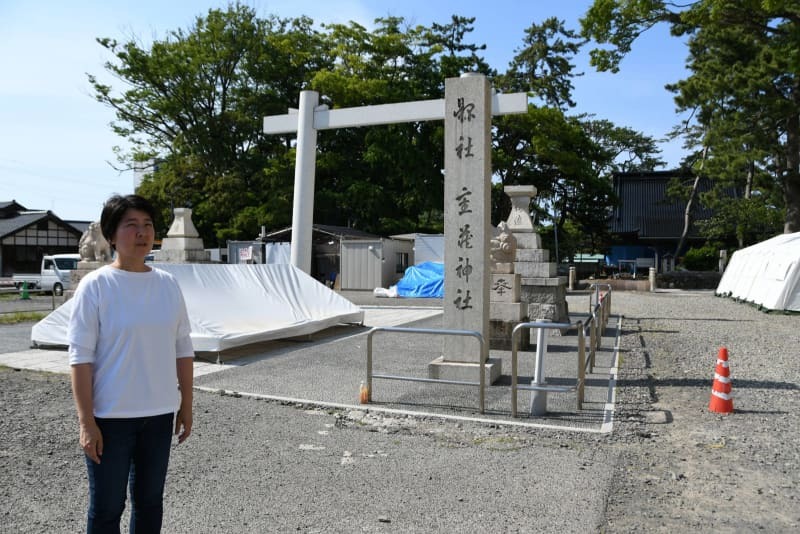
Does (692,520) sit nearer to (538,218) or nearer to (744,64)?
(744,64)

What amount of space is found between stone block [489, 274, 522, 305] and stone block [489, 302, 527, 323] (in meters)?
0.12

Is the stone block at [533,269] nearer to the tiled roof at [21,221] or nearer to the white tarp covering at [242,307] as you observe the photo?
the white tarp covering at [242,307]

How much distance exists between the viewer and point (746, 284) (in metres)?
20.0

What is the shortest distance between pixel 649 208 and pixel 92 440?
118ft

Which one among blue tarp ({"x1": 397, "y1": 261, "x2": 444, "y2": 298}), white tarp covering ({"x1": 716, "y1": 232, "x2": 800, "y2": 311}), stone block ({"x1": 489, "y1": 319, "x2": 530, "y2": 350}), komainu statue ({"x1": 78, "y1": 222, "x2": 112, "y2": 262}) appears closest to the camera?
stone block ({"x1": 489, "y1": 319, "x2": 530, "y2": 350})

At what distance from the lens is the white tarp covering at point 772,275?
52.4 ft

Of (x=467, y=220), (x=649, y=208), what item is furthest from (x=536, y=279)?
(x=649, y=208)

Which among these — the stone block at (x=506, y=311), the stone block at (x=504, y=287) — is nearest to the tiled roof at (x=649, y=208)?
the stone block at (x=504, y=287)

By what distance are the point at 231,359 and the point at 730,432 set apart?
6203 millimetres

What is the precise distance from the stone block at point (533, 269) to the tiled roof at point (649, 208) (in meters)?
22.6

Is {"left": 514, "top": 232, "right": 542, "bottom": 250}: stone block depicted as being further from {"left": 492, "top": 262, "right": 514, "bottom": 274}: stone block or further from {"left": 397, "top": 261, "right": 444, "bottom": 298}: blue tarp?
{"left": 397, "top": 261, "right": 444, "bottom": 298}: blue tarp

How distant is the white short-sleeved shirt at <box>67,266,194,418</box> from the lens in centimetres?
222

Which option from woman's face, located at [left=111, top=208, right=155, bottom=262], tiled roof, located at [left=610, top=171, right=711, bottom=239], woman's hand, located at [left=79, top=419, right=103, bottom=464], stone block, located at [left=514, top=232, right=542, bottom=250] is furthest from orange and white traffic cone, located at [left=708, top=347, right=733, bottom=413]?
tiled roof, located at [left=610, top=171, right=711, bottom=239]

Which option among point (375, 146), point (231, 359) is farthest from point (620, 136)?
point (231, 359)
